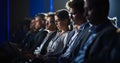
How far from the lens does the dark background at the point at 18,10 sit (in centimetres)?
589

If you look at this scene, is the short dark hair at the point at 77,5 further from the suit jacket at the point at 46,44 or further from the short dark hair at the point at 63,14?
the suit jacket at the point at 46,44

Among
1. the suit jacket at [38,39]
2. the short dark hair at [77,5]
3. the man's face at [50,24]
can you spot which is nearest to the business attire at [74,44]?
the short dark hair at [77,5]

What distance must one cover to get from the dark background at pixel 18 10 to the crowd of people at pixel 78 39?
4.88 feet

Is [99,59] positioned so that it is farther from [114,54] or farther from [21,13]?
[21,13]

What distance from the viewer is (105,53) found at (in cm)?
183

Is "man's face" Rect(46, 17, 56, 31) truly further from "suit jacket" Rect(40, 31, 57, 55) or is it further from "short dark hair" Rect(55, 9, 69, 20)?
"short dark hair" Rect(55, 9, 69, 20)

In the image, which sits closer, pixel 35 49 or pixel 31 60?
pixel 31 60

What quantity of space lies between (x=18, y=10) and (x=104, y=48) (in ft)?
15.3

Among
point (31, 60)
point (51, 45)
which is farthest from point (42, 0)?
point (31, 60)

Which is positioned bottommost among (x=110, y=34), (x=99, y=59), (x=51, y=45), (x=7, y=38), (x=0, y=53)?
(x=7, y=38)

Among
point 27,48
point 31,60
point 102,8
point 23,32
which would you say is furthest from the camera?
point 23,32

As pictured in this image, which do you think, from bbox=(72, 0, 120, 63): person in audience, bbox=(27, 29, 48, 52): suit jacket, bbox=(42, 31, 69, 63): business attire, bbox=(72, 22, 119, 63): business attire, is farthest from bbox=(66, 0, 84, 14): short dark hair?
bbox=(27, 29, 48, 52): suit jacket

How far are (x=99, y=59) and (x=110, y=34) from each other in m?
0.17

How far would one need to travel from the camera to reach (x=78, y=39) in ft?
A: 8.30
